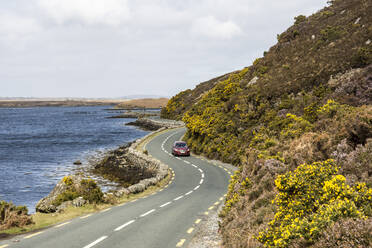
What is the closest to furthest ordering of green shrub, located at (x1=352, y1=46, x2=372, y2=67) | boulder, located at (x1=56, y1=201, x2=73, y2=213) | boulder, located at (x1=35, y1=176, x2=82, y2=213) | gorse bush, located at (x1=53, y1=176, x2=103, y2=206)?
boulder, located at (x1=56, y1=201, x2=73, y2=213) < boulder, located at (x1=35, y1=176, x2=82, y2=213) < gorse bush, located at (x1=53, y1=176, x2=103, y2=206) < green shrub, located at (x1=352, y1=46, x2=372, y2=67)

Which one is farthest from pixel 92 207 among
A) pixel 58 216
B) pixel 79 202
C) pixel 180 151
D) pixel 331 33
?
pixel 331 33

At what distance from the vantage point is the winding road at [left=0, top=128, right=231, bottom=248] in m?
10.2

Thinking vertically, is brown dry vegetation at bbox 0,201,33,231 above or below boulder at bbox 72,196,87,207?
above

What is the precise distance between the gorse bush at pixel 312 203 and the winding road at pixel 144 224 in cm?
399

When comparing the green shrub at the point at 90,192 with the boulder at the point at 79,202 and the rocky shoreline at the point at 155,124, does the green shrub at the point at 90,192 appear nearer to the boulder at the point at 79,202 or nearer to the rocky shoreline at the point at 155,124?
the boulder at the point at 79,202

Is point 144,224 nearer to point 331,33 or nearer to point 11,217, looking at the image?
point 11,217

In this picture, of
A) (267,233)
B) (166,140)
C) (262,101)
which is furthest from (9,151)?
(267,233)

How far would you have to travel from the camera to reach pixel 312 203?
771cm

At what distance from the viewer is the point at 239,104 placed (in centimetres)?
3994

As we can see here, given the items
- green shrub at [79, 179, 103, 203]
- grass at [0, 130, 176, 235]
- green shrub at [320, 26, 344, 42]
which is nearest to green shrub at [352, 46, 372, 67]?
green shrub at [320, 26, 344, 42]

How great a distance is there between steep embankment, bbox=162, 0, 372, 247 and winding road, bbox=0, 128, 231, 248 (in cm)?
215

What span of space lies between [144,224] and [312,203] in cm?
709

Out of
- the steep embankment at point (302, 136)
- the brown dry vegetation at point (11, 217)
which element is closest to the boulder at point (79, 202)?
the brown dry vegetation at point (11, 217)

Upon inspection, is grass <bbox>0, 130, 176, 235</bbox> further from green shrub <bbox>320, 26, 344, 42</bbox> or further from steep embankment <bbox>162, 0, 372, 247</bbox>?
green shrub <bbox>320, 26, 344, 42</bbox>
